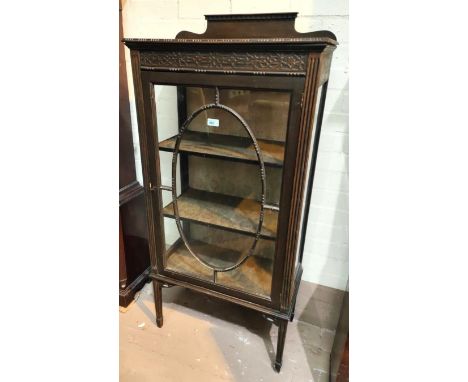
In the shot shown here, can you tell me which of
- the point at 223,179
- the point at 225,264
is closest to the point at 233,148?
the point at 223,179

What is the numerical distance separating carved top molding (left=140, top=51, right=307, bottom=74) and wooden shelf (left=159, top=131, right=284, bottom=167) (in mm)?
258

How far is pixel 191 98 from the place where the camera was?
1.14 m

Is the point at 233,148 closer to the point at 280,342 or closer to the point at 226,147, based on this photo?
the point at 226,147

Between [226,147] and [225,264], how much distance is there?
1.64 feet

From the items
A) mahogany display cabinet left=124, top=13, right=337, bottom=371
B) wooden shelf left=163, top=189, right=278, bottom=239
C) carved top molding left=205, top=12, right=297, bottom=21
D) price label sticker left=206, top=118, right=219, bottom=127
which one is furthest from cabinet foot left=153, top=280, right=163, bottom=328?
carved top molding left=205, top=12, right=297, bottom=21

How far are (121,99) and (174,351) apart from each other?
1.09 metres

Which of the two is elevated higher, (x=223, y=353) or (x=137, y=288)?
(x=137, y=288)

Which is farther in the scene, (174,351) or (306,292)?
(306,292)

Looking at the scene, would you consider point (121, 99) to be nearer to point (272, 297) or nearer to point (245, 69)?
point (245, 69)

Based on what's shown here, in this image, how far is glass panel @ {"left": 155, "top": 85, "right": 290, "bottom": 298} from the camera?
3.45 feet

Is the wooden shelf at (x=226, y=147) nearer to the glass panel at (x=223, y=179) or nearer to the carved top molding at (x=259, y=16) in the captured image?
the glass panel at (x=223, y=179)
